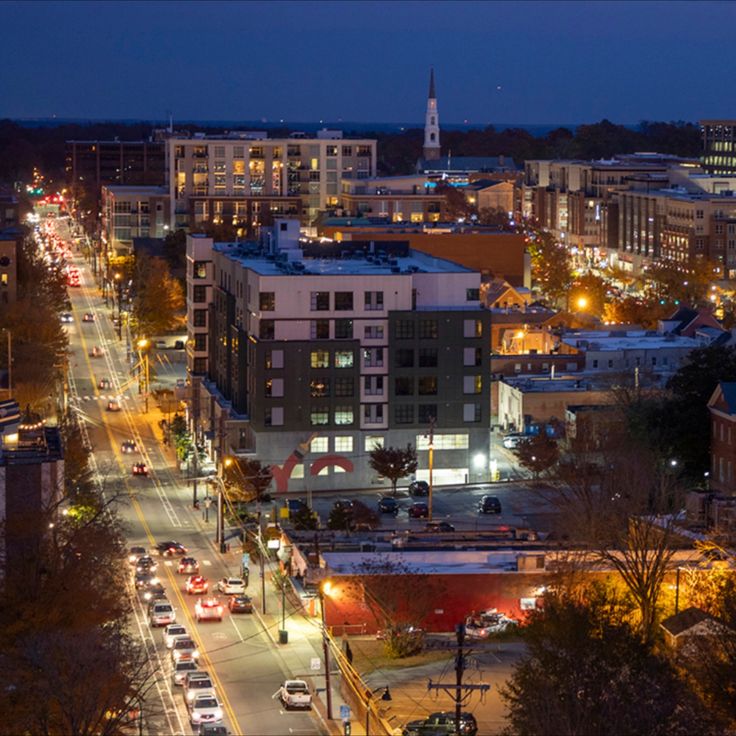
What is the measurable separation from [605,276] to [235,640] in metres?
72.7

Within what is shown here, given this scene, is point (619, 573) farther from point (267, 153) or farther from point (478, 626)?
point (267, 153)

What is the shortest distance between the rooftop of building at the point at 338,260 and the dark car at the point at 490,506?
307 inches

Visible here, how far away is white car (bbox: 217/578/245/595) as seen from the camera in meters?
37.9

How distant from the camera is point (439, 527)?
42438 millimetres

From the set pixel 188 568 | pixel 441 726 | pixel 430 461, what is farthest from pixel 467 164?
pixel 441 726

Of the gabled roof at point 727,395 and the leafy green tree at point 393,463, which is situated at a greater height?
the gabled roof at point 727,395

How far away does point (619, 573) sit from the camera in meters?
36.0

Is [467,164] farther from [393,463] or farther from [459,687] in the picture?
[459,687]

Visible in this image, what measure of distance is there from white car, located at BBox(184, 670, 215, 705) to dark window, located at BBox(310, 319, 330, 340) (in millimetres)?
19852

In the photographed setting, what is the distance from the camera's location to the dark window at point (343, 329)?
50.5m

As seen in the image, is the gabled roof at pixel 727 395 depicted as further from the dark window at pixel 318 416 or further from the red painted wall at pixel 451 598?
the red painted wall at pixel 451 598

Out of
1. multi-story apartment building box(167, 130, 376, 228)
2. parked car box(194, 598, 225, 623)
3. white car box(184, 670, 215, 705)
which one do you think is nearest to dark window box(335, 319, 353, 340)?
parked car box(194, 598, 225, 623)

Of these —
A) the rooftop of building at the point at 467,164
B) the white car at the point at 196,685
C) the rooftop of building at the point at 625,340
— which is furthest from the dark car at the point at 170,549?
the rooftop of building at the point at 467,164

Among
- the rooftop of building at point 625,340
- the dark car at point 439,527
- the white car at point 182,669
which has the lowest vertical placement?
the white car at point 182,669
